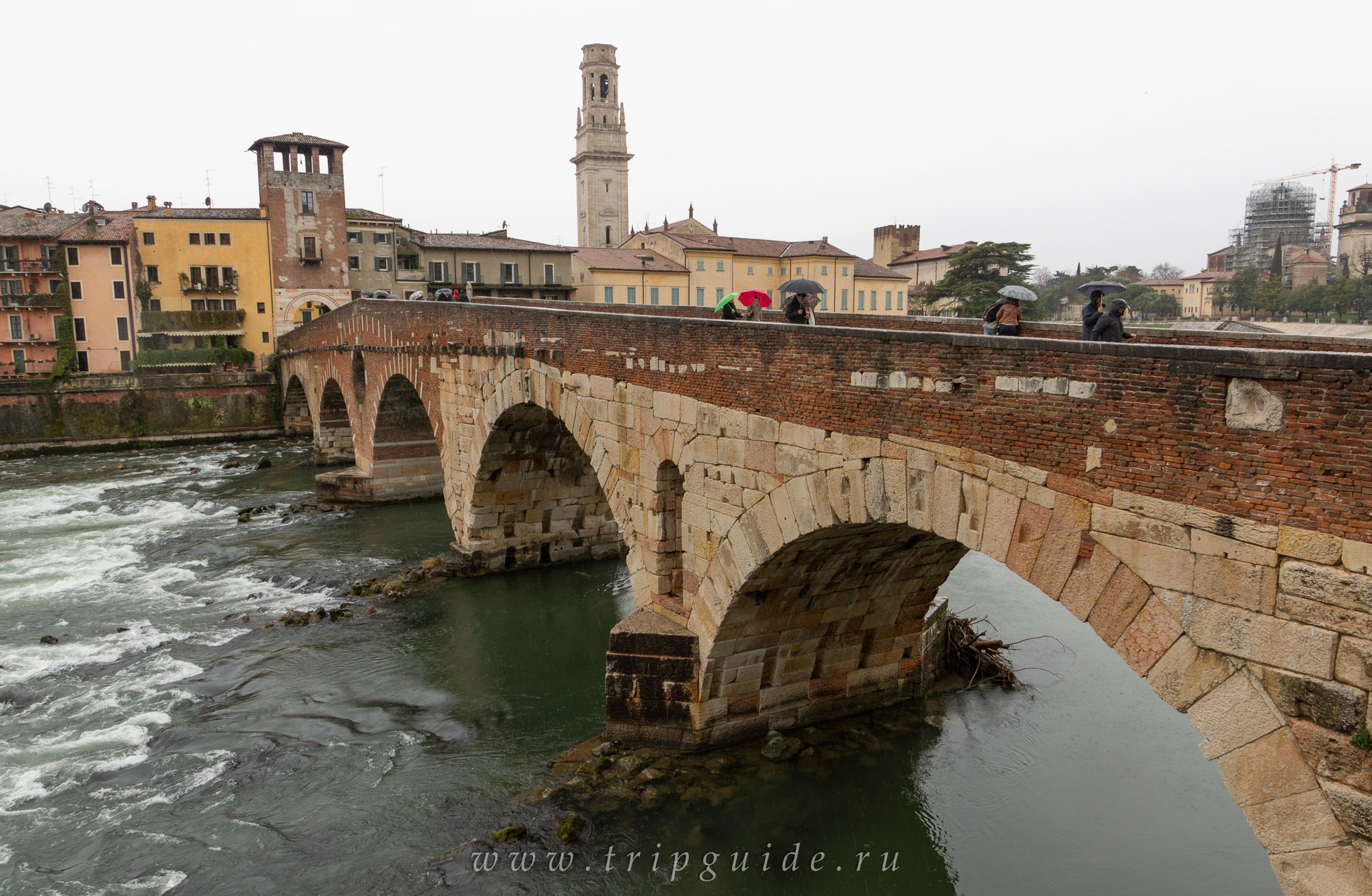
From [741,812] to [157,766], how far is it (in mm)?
7144

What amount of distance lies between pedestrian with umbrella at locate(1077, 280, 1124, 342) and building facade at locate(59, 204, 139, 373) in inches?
1656

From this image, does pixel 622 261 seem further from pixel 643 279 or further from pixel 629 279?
pixel 643 279

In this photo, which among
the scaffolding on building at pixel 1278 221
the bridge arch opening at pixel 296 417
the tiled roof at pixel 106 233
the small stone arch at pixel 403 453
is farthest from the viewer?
the scaffolding on building at pixel 1278 221

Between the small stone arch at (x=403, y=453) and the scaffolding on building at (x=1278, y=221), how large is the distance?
58.4 metres

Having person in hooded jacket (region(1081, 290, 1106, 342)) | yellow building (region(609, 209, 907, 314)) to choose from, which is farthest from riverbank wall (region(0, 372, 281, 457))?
person in hooded jacket (region(1081, 290, 1106, 342))

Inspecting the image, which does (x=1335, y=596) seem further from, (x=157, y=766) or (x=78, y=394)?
(x=78, y=394)

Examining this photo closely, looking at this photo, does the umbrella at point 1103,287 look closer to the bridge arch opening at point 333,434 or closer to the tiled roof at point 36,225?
the bridge arch opening at point 333,434

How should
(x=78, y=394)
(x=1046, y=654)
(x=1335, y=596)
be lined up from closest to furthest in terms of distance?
(x=1335, y=596) < (x=1046, y=654) < (x=78, y=394)

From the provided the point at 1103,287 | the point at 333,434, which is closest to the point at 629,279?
the point at 333,434

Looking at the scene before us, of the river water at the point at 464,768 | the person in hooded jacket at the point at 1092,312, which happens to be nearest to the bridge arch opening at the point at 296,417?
the river water at the point at 464,768

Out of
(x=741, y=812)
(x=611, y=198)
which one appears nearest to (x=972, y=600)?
(x=741, y=812)

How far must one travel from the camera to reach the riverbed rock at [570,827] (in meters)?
9.37

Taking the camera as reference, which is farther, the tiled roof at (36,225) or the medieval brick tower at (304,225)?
the medieval brick tower at (304,225)

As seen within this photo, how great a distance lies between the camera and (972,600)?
15.7m
